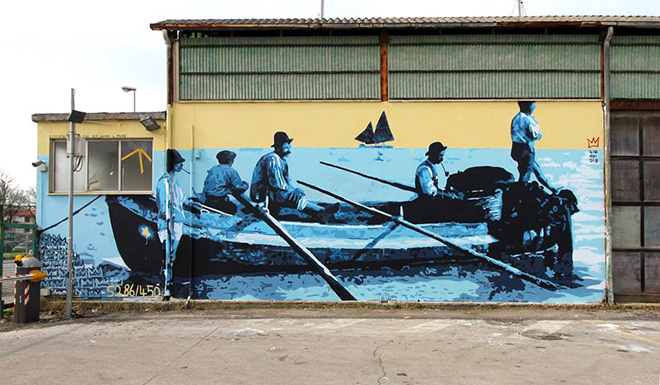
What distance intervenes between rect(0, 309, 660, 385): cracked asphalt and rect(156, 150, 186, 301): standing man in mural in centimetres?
111

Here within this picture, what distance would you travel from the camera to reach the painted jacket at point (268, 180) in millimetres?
10891

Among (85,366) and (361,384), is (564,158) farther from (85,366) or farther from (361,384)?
(85,366)

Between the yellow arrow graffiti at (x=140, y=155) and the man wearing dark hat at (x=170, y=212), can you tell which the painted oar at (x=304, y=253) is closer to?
the man wearing dark hat at (x=170, y=212)

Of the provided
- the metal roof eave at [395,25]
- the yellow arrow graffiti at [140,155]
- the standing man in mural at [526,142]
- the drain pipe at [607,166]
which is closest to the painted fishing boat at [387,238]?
the standing man in mural at [526,142]

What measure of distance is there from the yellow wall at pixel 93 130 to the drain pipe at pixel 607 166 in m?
9.91

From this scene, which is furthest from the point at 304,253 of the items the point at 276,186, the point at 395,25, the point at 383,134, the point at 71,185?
the point at 395,25

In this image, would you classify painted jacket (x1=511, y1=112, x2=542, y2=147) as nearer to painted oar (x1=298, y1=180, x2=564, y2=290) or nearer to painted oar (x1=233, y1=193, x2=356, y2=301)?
painted oar (x1=298, y1=180, x2=564, y2=290)

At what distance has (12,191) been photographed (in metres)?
51.0

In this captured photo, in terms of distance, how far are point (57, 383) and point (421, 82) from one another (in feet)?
28.3

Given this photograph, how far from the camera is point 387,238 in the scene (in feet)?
35.2

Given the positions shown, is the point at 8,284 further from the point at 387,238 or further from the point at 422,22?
the point at 422,22

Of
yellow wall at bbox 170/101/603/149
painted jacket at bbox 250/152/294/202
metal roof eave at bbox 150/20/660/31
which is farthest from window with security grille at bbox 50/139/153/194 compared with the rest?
metal roof eave at bbox 150/20/660/31

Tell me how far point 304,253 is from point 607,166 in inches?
265

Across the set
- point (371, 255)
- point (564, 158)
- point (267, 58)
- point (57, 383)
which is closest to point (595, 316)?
point (564, 158)
